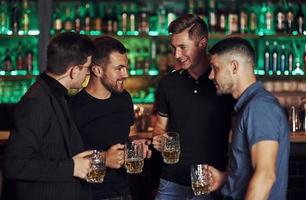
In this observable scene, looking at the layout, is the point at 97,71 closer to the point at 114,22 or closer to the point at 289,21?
the point at 114,22

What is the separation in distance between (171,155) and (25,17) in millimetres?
3490

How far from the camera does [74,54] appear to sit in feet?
9.39

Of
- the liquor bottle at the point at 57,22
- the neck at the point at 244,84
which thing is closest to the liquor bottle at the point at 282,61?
the liquor bottle at the point at 57,22

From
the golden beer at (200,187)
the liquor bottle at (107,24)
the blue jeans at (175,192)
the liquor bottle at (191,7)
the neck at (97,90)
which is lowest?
the blue jeans at (175,192)

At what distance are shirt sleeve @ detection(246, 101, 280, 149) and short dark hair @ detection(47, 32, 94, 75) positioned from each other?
0.85 m

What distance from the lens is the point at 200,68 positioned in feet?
11.4

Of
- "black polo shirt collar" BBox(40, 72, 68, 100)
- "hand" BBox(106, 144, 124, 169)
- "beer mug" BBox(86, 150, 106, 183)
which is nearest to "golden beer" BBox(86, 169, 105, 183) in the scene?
"beer mug" BBox(86, 150, 106, 183)

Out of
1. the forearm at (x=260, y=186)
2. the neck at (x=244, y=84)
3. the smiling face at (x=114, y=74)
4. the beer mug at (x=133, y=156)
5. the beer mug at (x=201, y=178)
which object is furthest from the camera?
the smiling face at (x=114, y=74)

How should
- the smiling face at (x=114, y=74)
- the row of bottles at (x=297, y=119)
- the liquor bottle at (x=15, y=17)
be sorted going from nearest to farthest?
1. the smiling face at (x=114, y=74)
2. the row of bottles at (x=297, y=119)
3. the liquor bottle at (x=15, y=17)

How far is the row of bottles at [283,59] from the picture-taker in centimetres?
632

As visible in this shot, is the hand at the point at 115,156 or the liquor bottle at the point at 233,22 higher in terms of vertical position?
the liquor bottle at the point at 233,22

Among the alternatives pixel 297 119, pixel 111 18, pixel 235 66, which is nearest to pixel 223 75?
pixel 235 66

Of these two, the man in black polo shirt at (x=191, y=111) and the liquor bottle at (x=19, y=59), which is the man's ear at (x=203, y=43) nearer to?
the man in black polo shirt at (x=191, y=111)

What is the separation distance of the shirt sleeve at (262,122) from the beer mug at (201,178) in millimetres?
368
